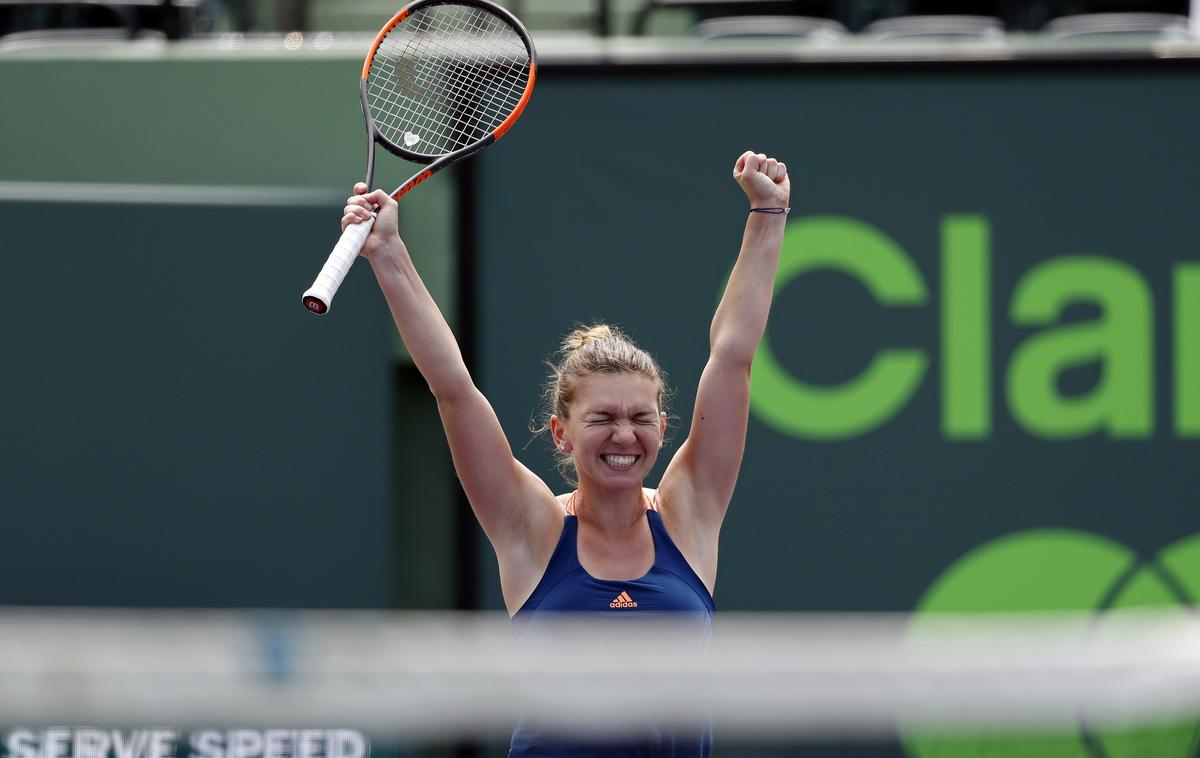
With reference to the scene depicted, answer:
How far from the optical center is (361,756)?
4625 mm

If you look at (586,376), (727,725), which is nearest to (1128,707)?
(727,725)

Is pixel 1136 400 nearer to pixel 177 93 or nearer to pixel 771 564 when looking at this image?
pixel 771 564

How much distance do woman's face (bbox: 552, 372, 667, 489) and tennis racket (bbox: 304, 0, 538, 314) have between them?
74 cm

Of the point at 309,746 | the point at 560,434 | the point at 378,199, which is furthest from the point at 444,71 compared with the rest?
the point at 309,746

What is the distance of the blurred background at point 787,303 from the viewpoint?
16.0 ft

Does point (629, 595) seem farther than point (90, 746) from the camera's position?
No

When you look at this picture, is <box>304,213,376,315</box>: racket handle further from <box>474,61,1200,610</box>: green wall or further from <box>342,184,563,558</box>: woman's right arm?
<box>474,61,1200,610</box>: green wall

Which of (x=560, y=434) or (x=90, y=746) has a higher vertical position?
(x=560, y=434)

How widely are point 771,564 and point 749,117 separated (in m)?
1.58

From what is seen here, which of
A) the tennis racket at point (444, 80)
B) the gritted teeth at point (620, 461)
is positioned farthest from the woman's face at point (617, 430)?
the tennis racket at point (444, 80)

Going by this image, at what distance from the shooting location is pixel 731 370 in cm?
274

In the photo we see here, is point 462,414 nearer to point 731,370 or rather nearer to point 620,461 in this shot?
point 620,461

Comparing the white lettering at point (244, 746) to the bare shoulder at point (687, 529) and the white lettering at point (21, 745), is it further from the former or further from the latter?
the bare shoulder at point (687, 529)

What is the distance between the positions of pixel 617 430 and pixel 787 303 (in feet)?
8.46
